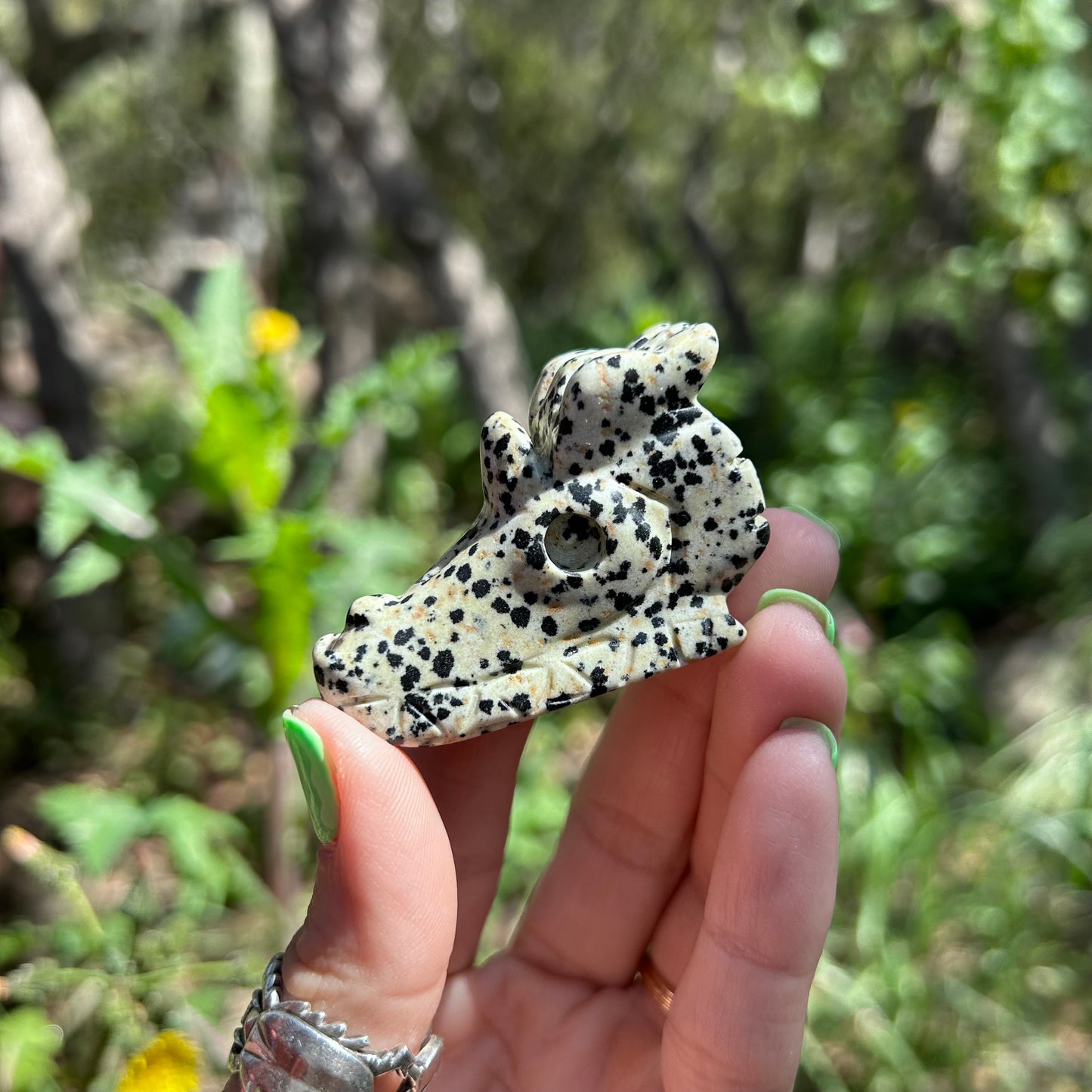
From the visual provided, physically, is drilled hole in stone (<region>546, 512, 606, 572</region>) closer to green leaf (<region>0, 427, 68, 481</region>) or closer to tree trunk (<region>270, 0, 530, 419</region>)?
green leaf (<region>0, 427, 68, 481</region>)

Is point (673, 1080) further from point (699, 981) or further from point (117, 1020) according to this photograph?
point (117, 1020)

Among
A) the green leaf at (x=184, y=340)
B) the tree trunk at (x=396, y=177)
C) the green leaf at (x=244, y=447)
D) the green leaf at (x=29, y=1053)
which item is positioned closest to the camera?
the green leaf at (x=29, y=1053)

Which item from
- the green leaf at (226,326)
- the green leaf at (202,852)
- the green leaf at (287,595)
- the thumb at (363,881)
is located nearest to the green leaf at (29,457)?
the green leaf at (226,326)

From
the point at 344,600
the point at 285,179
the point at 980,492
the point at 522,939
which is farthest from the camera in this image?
the point at 285,179

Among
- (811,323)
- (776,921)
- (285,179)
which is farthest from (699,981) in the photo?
(285,179)

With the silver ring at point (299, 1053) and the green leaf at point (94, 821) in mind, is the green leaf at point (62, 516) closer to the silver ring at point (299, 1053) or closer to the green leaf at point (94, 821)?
the green leaf at point (94, 821)

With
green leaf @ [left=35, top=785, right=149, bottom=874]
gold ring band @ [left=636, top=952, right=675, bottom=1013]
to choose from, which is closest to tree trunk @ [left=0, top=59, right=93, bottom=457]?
green leaf @ [left=35, top=785, right=149, bottom=874]

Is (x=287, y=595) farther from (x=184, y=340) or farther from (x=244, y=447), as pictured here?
(x=184, y=340)
